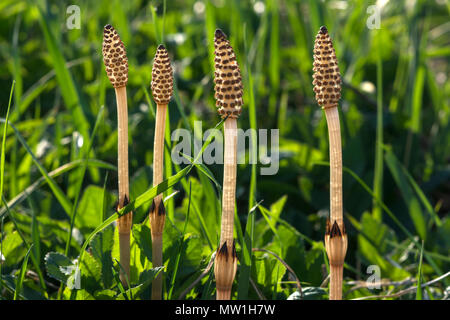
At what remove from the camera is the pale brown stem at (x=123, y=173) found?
107 centimetres

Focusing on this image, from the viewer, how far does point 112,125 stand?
94.7 inches

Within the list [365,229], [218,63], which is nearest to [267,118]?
[365,229]

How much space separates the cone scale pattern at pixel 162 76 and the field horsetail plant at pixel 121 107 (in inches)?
2.5

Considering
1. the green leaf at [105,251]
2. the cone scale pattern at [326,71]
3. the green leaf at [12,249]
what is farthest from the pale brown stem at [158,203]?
the green leaf at [12,249]

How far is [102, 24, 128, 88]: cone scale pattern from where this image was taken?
98cm

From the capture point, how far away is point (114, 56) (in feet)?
3.27

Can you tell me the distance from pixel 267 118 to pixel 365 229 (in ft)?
3.44

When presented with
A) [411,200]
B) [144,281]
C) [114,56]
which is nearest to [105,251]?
[144,281]

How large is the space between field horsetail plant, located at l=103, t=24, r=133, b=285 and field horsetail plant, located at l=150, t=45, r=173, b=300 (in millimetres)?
53

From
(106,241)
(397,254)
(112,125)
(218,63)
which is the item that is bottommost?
(397,254)

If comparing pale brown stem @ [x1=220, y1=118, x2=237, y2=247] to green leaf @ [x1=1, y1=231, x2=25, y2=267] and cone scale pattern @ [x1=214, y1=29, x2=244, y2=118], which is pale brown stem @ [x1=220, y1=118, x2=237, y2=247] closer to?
cone scale pattern @ [x1=214, y1=29, x2=244, y2=118]

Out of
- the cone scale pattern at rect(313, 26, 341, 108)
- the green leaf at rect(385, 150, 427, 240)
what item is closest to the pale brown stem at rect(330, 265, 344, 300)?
the cone scale pattern at rect(313, 26, 341, 108)
